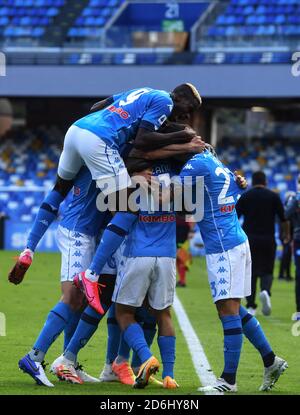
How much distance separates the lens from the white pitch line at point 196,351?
859 cm

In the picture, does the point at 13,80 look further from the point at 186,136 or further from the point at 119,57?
the point at 186,136

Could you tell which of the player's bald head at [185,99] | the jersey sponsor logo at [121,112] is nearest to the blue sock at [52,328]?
the jersey sponsor logo at [121,112]

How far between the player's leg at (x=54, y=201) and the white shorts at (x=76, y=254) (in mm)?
175

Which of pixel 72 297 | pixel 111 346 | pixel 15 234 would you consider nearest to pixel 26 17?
pixel 15 234

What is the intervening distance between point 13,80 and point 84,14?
3719 millimetres

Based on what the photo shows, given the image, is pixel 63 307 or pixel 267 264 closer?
pixel 63 307

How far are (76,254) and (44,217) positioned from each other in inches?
16.2

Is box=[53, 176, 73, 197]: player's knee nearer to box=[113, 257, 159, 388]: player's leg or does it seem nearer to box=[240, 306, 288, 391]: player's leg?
box=[113, 257, 159, 388]: player's leg

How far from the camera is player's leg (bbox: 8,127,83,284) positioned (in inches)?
318

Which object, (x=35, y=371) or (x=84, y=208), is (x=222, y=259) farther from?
(x=35, y=371)

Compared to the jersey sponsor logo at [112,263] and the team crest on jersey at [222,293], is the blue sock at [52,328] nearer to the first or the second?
the jersey sponsor logo at [112,263]

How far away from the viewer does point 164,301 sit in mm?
7918

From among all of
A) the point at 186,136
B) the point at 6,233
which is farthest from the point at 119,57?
the point at 186,136
